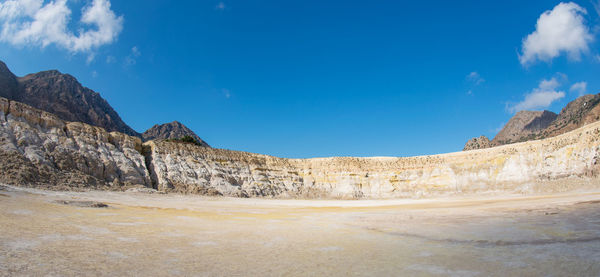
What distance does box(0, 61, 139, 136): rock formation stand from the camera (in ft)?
294

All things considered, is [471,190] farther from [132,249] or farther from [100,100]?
[100,100]

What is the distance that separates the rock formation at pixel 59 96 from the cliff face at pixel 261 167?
7082 centimetres

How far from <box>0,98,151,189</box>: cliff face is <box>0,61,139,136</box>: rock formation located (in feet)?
231

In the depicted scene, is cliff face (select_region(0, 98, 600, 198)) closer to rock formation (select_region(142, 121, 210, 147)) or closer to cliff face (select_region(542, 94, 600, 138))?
cliff face (select_region(542, 94, 600, 138))

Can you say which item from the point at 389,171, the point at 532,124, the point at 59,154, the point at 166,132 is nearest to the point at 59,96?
the point at 166,132

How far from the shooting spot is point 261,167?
157ft

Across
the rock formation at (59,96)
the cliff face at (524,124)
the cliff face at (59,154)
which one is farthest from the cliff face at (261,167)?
the cliff face at (524,124)

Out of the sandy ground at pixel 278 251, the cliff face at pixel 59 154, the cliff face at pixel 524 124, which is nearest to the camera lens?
the sandy ground at pixel 278 251

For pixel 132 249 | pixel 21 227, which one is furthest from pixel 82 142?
pixel 132 249

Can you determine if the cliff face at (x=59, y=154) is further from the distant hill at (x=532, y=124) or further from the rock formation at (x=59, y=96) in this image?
the distant hill at (x=532, y=124)

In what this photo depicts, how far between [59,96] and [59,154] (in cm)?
9026

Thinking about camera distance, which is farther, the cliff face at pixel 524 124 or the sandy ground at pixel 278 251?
the cliff face at pixel 524 124

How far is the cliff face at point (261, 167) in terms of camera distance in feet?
87.8

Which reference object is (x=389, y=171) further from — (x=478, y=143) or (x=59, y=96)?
(x=59, y=96)
